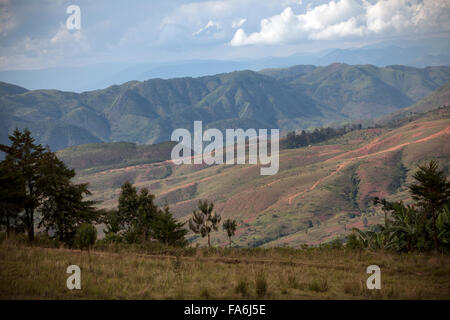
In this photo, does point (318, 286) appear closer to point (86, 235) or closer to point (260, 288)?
point (260, 288)

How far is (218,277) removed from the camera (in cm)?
1213

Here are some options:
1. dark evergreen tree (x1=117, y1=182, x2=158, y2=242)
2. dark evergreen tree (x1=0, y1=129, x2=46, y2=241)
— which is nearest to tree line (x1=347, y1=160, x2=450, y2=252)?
dark evergreen tree (x1=0, y1=129, x2=46, y2=241)

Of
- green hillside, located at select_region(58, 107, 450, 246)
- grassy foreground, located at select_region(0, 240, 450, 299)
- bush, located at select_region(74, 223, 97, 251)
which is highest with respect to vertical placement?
bush, located at select_region(74, 223, 97, 251)

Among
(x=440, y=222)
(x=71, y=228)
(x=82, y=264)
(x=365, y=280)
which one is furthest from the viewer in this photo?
(x=71, y=228)

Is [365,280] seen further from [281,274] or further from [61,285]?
[61,285]

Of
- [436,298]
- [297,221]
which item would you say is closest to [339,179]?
[297,221]

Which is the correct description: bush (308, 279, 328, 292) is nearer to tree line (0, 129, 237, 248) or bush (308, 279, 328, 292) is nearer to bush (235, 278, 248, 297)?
bush (235, 278, 248, 297)

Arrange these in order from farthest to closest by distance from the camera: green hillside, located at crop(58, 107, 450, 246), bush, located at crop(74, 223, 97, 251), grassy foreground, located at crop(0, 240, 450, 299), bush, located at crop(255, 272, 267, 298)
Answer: green hillside, located at crop(58, 107, 450, 246) → bush, located at crop(74, 223, 97, 251) → bush, located at crop(255, 272, 267, 298) → grassy foreground, located at crop(0, 240, 450, 299)

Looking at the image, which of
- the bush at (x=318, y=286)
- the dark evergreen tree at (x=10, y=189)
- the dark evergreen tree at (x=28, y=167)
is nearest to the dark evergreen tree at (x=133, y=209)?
the dark evergreen tree at (x=28, y=167)

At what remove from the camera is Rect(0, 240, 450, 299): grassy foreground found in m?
10.1

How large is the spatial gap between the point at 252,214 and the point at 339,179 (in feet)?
99.8

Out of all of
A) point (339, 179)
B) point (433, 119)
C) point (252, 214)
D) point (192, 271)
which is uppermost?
point (433, 119)

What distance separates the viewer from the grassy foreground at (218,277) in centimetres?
1012
